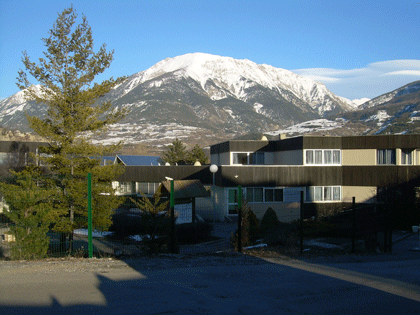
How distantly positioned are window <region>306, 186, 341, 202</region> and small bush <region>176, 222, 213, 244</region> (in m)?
14.1

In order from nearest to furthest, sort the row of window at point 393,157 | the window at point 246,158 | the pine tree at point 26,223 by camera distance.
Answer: the pine tree at point 26,223 < the row of window at point 393,157 < the window at point 246,158

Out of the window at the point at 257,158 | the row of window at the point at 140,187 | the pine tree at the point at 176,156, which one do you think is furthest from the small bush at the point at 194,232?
the pine tree at the point at 176,156

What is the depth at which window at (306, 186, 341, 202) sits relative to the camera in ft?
95.0

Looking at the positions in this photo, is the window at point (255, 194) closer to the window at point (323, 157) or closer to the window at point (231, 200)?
the window at point (231, 200)

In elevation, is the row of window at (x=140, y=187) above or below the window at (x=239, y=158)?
below

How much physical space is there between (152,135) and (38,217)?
18279cm

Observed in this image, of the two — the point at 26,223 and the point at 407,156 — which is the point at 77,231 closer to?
the point at 26,223

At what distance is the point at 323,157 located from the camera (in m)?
29.8

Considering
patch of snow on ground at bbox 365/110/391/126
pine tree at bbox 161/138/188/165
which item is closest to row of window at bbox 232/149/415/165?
pine tree at bbox 161/138/188/165

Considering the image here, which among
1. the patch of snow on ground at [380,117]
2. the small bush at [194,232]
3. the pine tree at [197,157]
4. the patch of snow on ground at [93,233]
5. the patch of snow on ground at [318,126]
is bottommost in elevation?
the small bush at [194,232]

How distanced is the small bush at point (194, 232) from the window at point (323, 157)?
15040 mm

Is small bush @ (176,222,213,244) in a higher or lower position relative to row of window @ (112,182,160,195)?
lower

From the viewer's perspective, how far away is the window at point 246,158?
109ft

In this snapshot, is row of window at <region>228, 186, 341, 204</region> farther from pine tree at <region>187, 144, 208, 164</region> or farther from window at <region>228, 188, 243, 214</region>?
pine tree at <region>187, 144, 208, 164</region>
